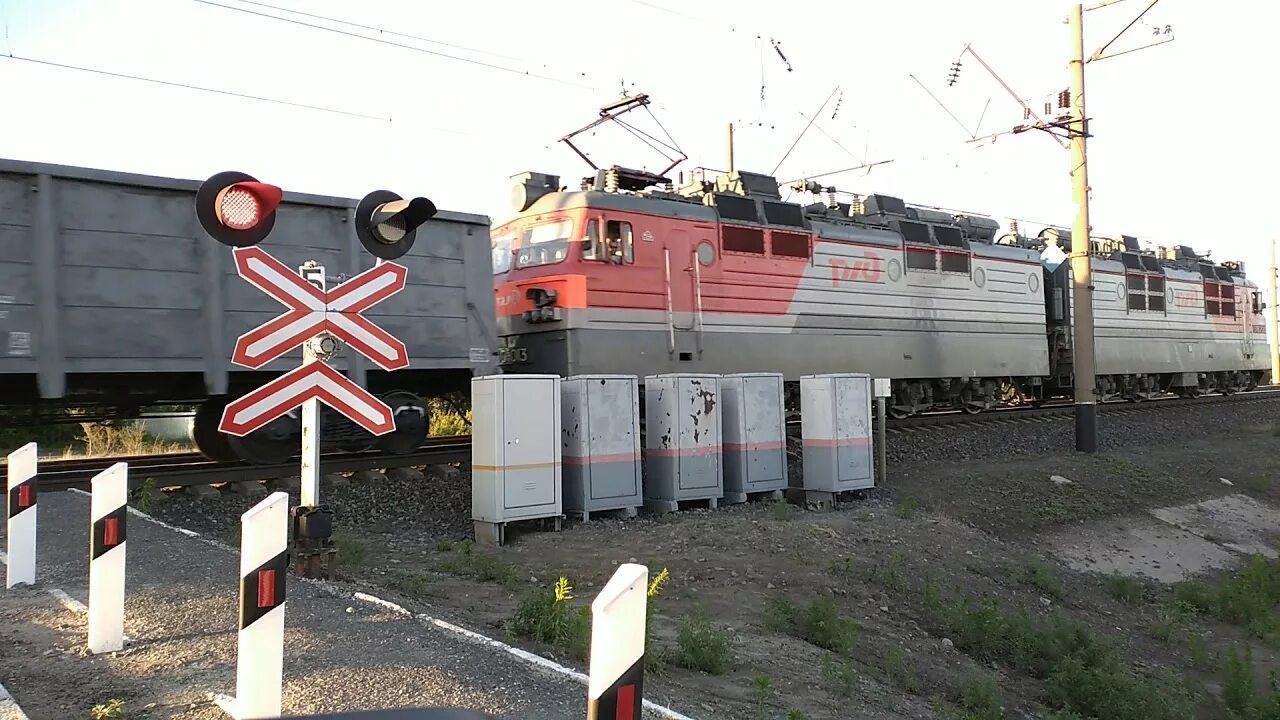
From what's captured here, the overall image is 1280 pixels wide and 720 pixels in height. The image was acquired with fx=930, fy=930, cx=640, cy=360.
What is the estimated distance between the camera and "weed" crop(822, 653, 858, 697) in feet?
18.3

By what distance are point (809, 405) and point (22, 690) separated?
364 inches

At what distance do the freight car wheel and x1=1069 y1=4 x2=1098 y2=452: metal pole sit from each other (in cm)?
1153

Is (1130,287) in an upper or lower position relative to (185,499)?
upper

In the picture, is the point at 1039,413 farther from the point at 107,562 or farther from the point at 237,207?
the point at 107,562

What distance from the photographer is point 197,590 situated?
6086 mm

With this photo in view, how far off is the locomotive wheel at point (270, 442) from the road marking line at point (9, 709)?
5.76 m

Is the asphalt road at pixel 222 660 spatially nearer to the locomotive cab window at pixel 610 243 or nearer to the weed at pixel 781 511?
the weed at pixel 781 511

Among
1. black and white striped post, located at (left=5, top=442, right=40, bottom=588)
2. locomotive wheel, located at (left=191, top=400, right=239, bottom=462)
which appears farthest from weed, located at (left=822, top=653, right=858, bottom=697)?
locomotive wheel, located at (left=191, top=400, right=239, bottom=462)

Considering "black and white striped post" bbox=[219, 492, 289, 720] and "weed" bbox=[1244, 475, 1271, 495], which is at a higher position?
"black and white striped post" bbox=[219, 492, 289, 720]

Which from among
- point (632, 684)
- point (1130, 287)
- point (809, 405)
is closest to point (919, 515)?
point (809, 405)

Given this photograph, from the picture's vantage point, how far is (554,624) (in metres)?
5.66

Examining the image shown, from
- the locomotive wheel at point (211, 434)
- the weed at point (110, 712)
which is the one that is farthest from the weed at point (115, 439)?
the weed at point (110, 712)

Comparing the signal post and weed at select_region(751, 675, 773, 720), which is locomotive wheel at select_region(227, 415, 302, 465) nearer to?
the signal post

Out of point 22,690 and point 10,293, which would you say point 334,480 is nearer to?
point 10,293
